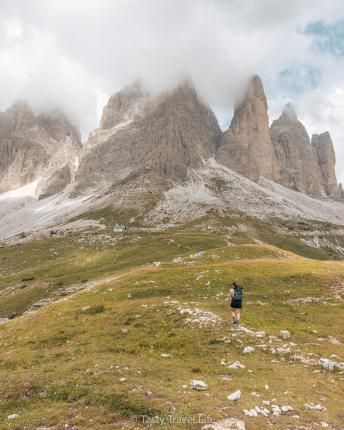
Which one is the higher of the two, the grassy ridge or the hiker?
the hiker

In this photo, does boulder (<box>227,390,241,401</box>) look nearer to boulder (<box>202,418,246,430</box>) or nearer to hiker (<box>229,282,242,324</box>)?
boulder (<box>202,418,246,430</box>)

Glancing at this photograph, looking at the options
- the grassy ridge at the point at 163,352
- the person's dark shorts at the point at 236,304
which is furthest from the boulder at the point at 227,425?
the person's dark shorts at the point at 236,304

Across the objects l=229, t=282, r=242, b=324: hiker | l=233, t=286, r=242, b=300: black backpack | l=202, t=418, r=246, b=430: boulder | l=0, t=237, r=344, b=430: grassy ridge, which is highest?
l=233, t=286, r=242, b=300: black backpack

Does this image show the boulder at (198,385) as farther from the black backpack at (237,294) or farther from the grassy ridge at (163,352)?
the black backpack at (237,294)

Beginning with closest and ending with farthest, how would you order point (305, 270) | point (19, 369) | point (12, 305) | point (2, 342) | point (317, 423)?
point (317, 423) < point (19, 369) < point (2, 342) < point (305, 270) < point (12, 305)

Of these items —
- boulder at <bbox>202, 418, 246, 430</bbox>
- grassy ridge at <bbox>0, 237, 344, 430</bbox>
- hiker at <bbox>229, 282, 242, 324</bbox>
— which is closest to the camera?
boulder at <bbox>202, 418, 246, 430</bbox>

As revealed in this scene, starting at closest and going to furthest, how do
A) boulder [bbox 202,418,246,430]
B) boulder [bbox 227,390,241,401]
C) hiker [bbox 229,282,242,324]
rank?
1. boulder [bbox 202,418,246,430]
2. boulder [bbox 227,390,241,401]
3. hiker [bbox 229,282,242,324]

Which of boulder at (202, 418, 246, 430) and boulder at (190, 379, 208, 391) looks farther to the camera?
boulder at (190, 379, 208, 391)

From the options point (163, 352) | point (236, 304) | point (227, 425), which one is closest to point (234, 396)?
point (227, 425)

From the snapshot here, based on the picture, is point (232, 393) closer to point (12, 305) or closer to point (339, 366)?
point (339, 366)

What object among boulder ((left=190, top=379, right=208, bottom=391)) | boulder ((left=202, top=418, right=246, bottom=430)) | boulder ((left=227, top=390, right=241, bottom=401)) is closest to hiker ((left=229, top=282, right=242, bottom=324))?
boulder ((left=190, top=379, right=208, bottom=391))

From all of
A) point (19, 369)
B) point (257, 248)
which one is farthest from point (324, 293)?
point (257, 248)

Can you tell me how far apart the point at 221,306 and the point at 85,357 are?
1494 cm

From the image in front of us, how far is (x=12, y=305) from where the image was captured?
8000 cm
